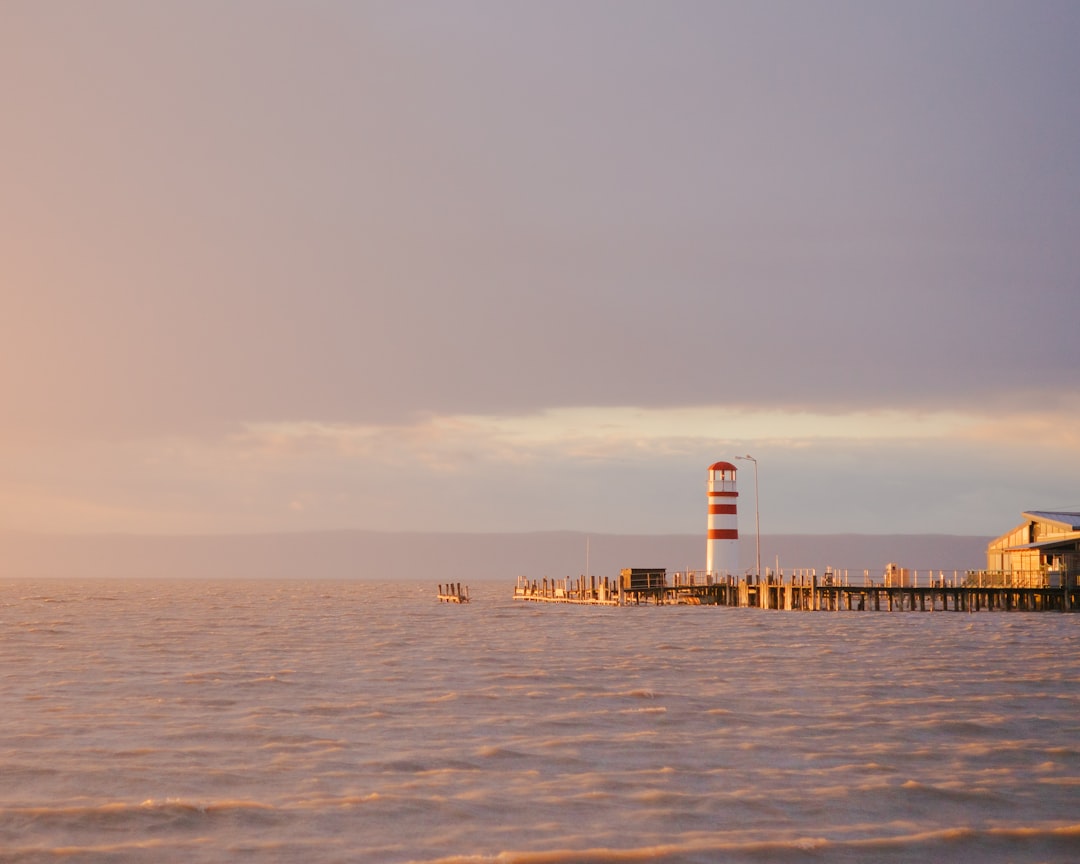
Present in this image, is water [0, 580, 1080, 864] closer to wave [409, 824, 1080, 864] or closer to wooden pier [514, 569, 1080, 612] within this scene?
wave [409, 824, 1080, 864]

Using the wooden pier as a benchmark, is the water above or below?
below

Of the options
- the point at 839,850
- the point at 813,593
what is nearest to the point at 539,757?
the point at 839,850

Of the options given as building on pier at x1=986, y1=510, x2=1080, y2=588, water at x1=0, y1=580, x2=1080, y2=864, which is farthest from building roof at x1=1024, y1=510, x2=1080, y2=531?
water at x1=0, y1=580, x2=1080, y2=864

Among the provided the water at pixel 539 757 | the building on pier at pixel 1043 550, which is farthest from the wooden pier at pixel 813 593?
the water at pixel 539 757

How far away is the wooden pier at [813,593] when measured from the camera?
220 feet

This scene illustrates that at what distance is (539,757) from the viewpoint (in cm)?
1833

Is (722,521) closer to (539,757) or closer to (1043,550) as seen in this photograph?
(1043,550)

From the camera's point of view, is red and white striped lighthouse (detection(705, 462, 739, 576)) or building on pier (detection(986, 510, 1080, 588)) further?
red and white striped lighthouse (detection(705, 462, 739, 576))

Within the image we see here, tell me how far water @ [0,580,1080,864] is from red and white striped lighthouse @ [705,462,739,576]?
36.3 m

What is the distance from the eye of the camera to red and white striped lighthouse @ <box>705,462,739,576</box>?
7338cm

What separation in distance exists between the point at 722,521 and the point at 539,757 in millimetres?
58137

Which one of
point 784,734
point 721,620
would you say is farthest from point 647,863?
point 721,620

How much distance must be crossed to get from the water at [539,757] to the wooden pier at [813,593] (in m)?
32.1

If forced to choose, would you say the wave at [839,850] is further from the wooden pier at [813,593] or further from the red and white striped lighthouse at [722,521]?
the red and white striped lighthouse at [722,521]
